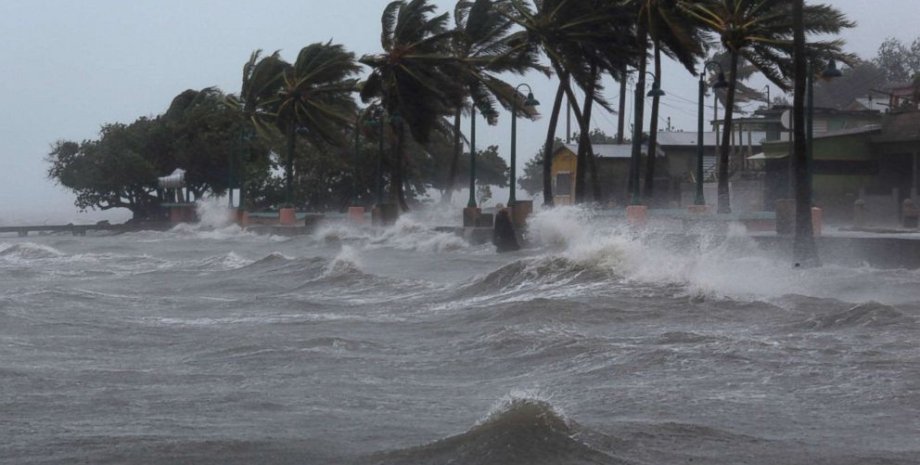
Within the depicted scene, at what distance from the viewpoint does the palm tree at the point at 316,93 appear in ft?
159

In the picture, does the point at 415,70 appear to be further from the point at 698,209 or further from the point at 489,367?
the point at 489,367

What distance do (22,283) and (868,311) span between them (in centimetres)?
1505

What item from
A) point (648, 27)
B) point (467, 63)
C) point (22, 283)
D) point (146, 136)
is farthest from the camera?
point (146, 136)

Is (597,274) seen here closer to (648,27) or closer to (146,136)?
(648,27)

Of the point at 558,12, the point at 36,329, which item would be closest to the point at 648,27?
the point at 558,12

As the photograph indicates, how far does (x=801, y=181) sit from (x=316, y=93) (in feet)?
100.0

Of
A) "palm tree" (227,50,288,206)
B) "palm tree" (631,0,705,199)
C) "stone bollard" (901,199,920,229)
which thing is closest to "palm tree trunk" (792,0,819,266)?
"palm tree" (631,0,705,199)

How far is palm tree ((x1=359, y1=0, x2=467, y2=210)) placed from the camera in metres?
42.5

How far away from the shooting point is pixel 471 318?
1417cm

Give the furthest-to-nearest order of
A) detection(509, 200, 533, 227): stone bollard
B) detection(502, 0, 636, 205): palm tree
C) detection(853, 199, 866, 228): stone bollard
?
detection(502, 0, 636, 205): palm tree < detection(853, 199, 866, 228): stone bollard < detection(509, 200, 533, 227): stone bollard

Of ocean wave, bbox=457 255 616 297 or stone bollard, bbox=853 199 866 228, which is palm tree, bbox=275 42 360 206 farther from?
ocean wave, bbox=457 255 616 297

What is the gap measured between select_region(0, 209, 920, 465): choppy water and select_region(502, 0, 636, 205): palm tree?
16.3m

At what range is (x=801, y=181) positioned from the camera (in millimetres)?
21500

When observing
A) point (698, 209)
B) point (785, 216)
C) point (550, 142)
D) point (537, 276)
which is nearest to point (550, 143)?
point (550, 142)
